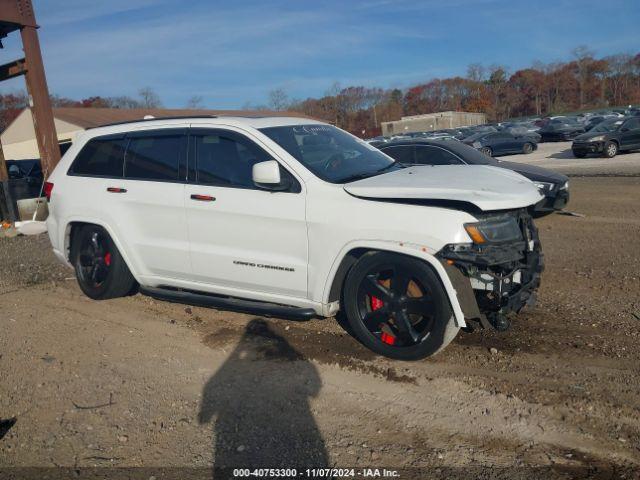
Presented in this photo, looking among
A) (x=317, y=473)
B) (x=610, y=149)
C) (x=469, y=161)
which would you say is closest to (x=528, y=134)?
(x=610, y=149)

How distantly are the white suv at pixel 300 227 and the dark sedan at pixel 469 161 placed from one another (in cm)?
532

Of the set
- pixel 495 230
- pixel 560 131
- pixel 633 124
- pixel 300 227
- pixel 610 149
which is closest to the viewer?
pixel 495 230

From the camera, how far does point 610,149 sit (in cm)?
2092

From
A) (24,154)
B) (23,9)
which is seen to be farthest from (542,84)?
(23,9)

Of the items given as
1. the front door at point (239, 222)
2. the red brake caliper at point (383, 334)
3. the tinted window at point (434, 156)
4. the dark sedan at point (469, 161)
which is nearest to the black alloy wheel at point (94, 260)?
the front door at point (239, 222)

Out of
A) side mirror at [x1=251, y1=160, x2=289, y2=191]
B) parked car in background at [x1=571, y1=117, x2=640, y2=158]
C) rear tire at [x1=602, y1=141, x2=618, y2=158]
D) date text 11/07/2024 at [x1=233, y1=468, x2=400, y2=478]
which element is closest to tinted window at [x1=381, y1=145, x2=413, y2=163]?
side mirror at [x1=251, y1=160, x2=289, y2=191]

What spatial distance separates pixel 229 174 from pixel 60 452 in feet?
8.33

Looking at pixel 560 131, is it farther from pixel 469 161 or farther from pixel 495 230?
pixel 495 230

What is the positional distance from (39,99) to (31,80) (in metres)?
0.43

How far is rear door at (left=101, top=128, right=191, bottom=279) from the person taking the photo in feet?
17.3

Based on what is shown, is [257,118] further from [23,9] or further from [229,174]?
[23,9]

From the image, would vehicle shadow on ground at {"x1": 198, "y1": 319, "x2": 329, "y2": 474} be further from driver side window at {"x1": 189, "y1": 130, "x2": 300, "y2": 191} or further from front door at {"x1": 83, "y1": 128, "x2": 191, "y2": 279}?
driver side window at {"x1": 189, "y1": 130, "x2": 300, "y2": 191}

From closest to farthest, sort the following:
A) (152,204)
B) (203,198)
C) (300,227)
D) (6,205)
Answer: (300,227)
(203,198)
(152,204)
(6,205)

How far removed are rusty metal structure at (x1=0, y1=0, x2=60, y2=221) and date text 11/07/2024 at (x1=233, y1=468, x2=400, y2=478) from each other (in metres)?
11.0
